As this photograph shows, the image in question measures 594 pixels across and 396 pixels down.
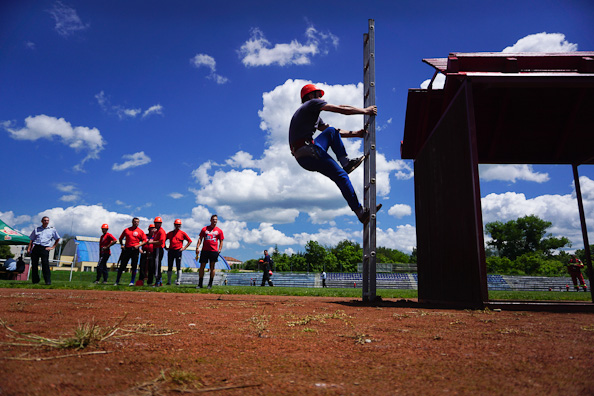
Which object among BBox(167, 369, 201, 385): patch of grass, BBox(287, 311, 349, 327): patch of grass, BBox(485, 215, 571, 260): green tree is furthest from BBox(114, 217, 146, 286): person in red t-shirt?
BBox(485, 215, 571, 260): green tree

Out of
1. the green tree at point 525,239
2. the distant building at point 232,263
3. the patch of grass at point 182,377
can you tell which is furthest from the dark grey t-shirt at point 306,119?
the distant building at point 232,263

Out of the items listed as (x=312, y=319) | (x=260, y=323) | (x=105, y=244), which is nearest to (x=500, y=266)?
(x=105, y=244)

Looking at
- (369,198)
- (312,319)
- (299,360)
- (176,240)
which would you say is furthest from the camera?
(176,240)

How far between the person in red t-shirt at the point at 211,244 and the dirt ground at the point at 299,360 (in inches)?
293

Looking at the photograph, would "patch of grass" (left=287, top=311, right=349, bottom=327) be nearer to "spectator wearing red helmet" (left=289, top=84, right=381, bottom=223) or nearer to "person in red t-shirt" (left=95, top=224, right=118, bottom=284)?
"spectator wearing red helmet" (left=289, top=84, right=381, bottom=223)

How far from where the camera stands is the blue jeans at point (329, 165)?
510 centimetres

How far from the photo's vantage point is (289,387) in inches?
55.6

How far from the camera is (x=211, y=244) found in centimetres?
1044

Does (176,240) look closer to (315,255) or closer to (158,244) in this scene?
(158,244)

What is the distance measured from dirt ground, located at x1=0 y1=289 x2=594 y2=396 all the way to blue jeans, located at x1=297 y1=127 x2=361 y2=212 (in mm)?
2561

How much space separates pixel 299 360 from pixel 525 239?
9287cm

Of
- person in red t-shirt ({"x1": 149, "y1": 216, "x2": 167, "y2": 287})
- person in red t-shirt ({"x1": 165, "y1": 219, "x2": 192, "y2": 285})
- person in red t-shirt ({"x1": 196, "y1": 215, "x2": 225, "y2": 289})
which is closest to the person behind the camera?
person in red t-shirt ({"x1": 196, "y1": 215, "x2": 225, "y2": 289})

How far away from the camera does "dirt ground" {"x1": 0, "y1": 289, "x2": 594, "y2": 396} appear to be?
1.38 m

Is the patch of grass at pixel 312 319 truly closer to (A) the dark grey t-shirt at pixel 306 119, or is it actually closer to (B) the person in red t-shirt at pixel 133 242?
(A) the dark grey t-shirt at pixel 306 119
